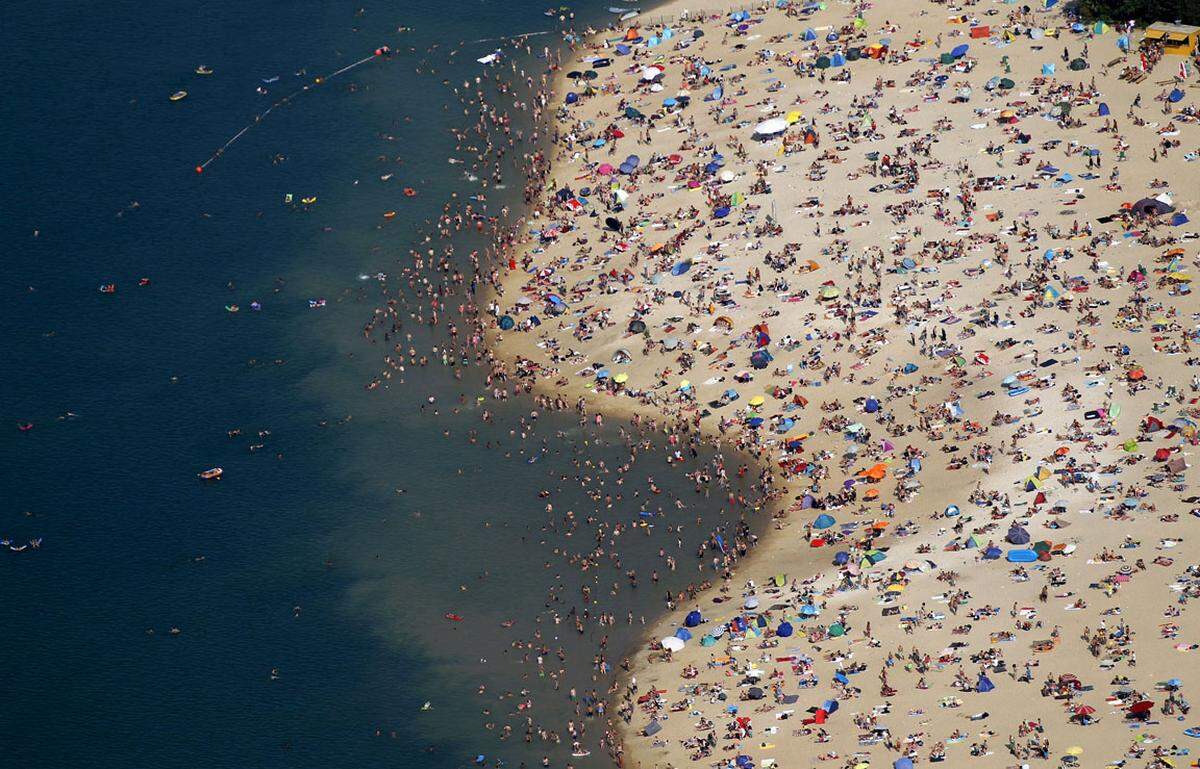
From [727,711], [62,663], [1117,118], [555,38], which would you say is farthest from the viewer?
[555,38]

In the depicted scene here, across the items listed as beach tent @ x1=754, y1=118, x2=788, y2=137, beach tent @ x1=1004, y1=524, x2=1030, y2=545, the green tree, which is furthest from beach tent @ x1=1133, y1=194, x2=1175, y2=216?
beach tent @ x1=1004, y1=524, x2=1030, y2=545

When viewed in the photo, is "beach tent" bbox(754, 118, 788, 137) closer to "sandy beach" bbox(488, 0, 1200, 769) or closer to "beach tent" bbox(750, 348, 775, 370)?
"sandy beach" bbox(488, 0, 1200, 769)

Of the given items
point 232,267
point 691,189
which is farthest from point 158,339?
point 691,189

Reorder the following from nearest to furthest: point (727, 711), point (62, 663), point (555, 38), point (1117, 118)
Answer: point (727, 711) → point (62, 663) → point (1117, 118) → point (555, 38)

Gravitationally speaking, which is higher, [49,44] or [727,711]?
[49,44]

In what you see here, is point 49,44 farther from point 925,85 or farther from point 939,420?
point 939,420
